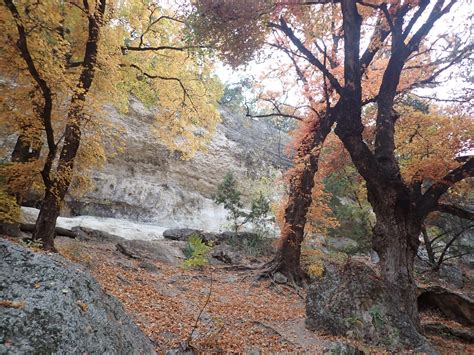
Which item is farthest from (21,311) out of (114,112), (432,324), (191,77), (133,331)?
(114,112)

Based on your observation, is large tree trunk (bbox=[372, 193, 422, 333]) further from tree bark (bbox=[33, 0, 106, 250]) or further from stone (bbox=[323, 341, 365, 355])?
tree bark (bbox=[33, 0, 106, 250])

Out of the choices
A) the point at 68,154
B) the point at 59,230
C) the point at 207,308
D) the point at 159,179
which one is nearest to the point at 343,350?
the point at 207,308

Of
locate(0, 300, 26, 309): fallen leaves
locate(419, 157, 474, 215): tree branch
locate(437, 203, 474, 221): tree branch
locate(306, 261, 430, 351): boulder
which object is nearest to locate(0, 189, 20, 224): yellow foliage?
locate(0, 300, 26, 309): fallen leaves

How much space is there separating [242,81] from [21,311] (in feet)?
51.6

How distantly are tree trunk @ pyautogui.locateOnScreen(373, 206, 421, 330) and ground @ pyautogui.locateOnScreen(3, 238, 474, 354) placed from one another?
1.37m

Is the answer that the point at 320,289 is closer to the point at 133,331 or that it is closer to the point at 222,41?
the point at 133,331

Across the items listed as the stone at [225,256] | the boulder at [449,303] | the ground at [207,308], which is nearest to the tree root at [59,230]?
the ground at [207,308]

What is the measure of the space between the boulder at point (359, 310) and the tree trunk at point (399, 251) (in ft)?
1.16

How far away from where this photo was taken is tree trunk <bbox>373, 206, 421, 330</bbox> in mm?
6917

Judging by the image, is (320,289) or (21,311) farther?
(320,289)

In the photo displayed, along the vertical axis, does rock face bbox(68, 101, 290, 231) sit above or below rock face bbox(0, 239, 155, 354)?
above

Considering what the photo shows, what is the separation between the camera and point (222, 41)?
26.7ft

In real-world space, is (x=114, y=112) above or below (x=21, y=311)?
above

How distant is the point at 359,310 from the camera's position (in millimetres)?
6602
